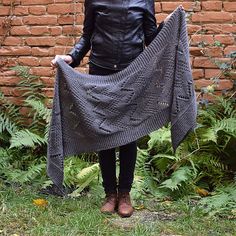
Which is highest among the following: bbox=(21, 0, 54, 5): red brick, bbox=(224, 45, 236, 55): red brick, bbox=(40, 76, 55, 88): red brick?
bbox=(21, 0, 54, 5): red brick

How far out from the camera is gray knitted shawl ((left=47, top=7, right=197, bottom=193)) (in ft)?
10.7

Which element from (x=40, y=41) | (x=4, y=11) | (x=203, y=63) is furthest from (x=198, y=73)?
(x=4, y=11)

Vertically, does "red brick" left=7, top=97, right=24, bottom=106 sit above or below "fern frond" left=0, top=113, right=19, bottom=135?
above

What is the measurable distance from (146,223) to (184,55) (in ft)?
3.73

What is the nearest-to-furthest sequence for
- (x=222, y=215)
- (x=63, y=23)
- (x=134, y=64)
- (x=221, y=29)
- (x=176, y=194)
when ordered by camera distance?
(x=134, y=64)
(x=222, y=215)
(x=176, y=194)
(x=221, y=29)
(x=63, y=23)

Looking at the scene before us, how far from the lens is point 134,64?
3.24m

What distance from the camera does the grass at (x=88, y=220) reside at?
3156 mm

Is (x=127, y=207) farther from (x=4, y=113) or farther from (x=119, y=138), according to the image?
(x=4, y=113)

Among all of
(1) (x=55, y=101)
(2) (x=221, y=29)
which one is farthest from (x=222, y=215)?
(2) (x=221, y=29)

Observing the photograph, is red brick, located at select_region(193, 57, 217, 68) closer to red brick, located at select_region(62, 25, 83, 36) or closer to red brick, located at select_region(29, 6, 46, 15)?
red brick, located at select_region(62, 25, 83, 36)

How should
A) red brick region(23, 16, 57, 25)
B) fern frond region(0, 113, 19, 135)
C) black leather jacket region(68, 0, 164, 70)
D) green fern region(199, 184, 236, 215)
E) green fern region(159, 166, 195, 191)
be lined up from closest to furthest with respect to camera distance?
black leather jacket region(68, 0, 164, 70), green fern region(199, 184, 236, 215), green fern region(159, 166, 195, 191), fern frond region(0, 113, 19, 135), red brick region(23, 16, 57, 25)

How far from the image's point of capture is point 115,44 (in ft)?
10.3

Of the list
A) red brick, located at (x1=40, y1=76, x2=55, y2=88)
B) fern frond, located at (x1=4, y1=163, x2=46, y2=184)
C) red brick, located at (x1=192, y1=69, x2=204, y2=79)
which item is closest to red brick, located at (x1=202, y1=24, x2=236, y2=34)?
red brick, located at (x1=192, y1=69, x2=204, y2=79)

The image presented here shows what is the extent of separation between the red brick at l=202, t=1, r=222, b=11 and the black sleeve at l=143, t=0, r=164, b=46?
152 cm
